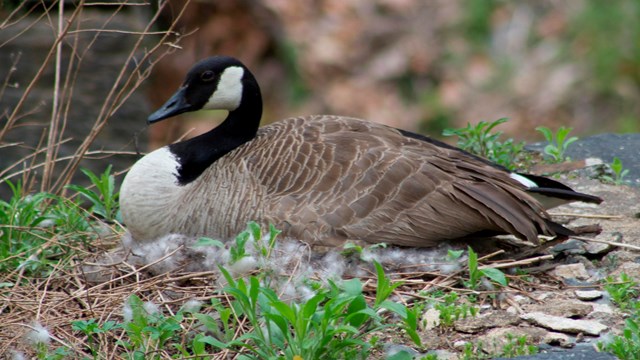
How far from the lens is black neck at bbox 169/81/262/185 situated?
16.7 ft

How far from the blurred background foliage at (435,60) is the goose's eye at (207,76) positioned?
4579mm

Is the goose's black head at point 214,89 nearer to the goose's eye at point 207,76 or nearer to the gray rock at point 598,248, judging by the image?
the goose's eye at point 207,76

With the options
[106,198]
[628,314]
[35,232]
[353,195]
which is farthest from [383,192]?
[35,232]

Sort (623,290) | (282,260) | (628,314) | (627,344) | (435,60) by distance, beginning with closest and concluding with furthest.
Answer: (627,344), (628,314), (623,290), (282,260), (435,60)

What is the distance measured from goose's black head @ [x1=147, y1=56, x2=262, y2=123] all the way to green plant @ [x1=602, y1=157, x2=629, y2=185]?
2.00 m

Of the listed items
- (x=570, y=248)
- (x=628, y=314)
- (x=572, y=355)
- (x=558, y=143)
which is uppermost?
(x=558, y=143)

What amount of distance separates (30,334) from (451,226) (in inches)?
74.6

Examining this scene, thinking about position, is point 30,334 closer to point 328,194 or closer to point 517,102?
point 328,194

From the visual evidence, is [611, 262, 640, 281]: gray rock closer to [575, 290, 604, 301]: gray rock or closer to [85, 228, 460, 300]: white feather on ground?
[575, 290, 604, 301]: gray rock

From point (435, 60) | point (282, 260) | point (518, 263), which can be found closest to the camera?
point (282, 260)

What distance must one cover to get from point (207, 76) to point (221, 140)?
34 centimetres

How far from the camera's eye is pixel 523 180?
16.1ft

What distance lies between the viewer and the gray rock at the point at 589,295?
14.0ft

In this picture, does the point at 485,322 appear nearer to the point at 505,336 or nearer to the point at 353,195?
the point at 505,336
